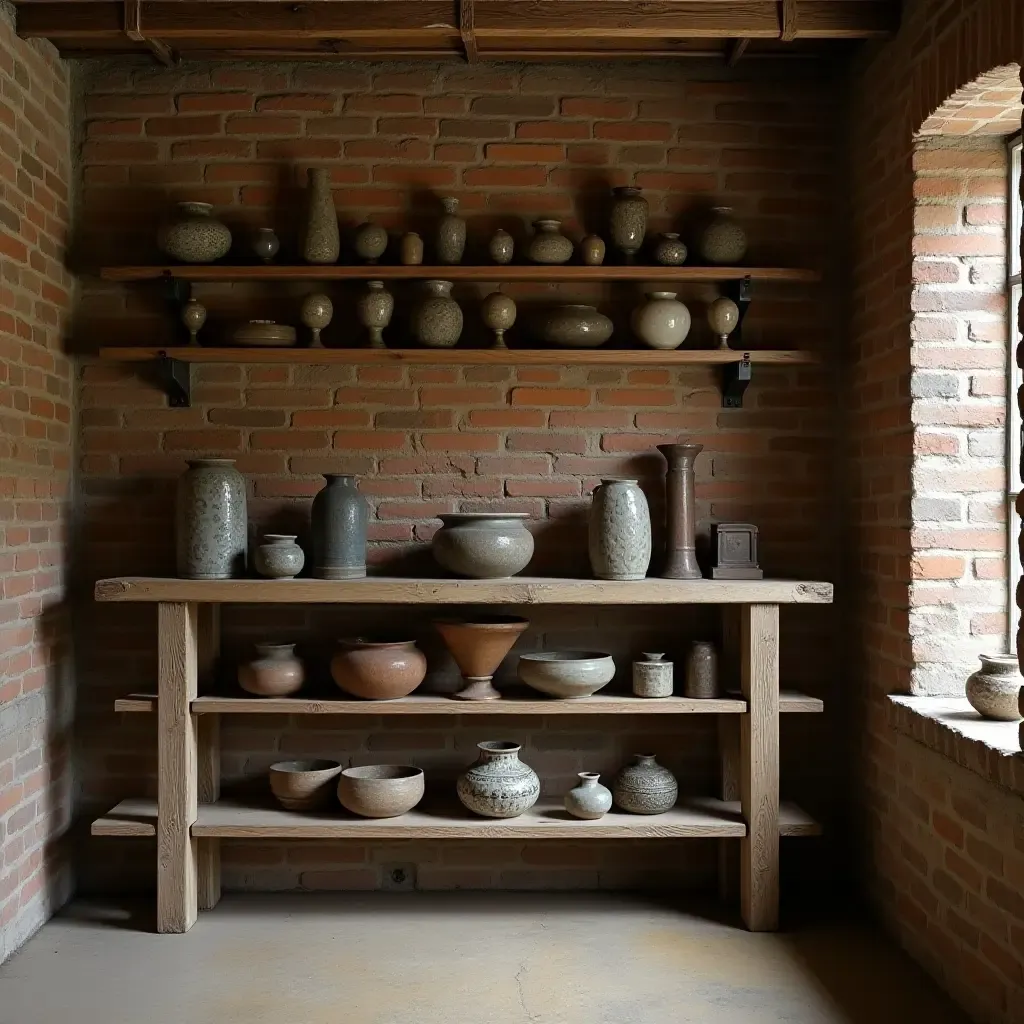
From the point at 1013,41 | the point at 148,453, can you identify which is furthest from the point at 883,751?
the point at 148,453

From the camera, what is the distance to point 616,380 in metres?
3.29

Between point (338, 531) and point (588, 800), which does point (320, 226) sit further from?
point (588, 800)

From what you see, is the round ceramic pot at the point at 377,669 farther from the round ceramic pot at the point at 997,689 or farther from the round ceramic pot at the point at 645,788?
the round ceramic pot at the point at 997,689

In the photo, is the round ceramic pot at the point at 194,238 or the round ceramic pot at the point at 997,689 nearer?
the round ceramic pot at the point at 997,689

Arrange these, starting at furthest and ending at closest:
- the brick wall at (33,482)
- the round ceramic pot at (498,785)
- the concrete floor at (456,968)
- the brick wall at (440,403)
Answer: the brick wall at (440,403) < the round ceramic pot at (498,785) < the brick wall at (33,482) < the concrete floor at (456,968)

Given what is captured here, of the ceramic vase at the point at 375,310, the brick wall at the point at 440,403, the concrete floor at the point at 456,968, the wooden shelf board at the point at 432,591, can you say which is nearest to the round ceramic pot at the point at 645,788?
the brick wall at the point at 440,403

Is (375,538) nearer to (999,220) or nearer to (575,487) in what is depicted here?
(575,487)

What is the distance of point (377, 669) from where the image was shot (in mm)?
2953

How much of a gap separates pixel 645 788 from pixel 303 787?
0.99 m

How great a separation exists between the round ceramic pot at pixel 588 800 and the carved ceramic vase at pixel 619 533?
589mm

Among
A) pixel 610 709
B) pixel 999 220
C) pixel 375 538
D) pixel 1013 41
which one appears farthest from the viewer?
pixel 375 538

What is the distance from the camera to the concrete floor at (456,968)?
2.46 meters

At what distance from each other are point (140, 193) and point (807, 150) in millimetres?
2111

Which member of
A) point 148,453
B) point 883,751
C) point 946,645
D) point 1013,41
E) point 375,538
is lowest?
point 883,751
